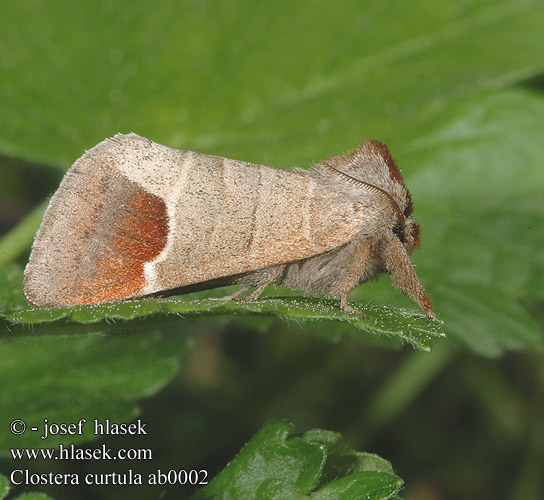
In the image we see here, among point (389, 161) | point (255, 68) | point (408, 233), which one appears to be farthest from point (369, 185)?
point (255, 68)

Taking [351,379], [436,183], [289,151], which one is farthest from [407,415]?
[289,151]

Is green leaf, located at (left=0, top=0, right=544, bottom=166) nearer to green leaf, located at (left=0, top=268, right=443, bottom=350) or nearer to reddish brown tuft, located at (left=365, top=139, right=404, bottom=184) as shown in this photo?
reddish brown tuft, located at (left=365, top=139, right=404, bottom=184)

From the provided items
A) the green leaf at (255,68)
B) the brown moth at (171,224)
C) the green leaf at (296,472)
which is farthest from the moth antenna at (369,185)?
the green leaf at (255,68)

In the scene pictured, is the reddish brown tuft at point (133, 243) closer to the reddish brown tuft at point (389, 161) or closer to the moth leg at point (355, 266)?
the moth leg at point (355, 266)

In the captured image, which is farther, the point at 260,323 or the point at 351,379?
the point at 351,379

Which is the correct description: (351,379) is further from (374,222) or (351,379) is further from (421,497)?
(374,222)

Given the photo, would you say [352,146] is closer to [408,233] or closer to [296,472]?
[408,233]
